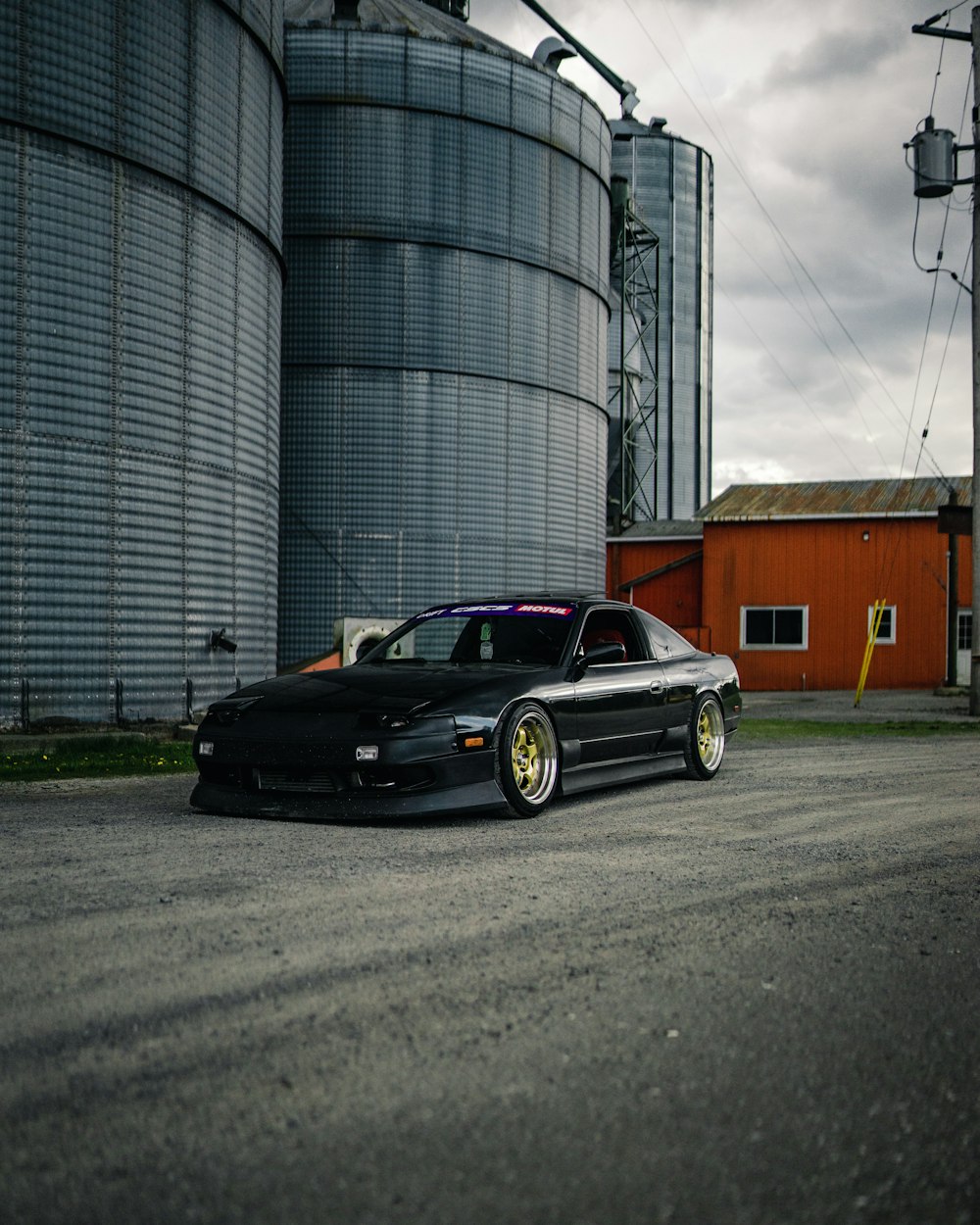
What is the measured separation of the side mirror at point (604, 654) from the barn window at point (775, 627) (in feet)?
75.2

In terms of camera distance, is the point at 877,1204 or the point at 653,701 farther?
the point at 653,701

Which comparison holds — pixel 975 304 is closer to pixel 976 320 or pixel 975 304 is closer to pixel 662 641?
pixel 976 320

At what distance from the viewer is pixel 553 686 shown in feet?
26.0

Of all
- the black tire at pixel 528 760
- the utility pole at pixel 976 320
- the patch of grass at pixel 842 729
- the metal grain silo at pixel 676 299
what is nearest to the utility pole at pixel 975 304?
the utility pole at pixel 976 320

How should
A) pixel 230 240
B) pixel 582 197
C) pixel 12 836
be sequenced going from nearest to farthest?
pixel 12 836, pixel 230 240, pixel 582 197

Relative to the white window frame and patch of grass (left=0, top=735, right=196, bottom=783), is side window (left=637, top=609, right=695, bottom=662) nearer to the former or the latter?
patch of grass (left=0, top=735, right=196, bottom=783)

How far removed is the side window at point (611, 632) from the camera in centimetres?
903

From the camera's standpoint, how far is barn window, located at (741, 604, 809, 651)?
30.8 metres

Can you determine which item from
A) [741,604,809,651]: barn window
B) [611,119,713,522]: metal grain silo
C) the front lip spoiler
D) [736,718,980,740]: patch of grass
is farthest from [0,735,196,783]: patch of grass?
[611,119,713,522]: metal grain silo

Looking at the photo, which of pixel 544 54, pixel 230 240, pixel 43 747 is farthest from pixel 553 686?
pixel 544 54

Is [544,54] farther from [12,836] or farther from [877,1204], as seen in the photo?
[877,1204]

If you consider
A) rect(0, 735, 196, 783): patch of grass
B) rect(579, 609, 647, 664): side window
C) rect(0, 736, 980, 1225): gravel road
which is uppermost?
rect(579, 609, 647, 664): side window

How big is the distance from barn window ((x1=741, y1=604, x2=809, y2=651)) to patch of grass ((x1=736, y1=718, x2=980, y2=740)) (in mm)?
13133

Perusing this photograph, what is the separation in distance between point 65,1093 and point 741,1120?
1541mm
